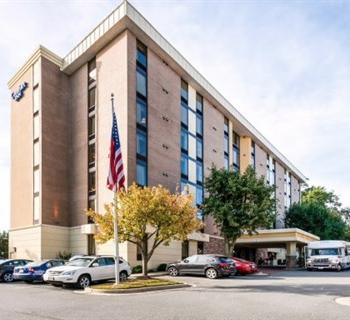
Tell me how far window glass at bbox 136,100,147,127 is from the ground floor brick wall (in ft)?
49.5

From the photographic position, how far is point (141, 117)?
36344mm

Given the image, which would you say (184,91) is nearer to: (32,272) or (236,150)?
(236,150)

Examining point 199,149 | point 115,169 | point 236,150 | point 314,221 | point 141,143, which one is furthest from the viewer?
point 314,221

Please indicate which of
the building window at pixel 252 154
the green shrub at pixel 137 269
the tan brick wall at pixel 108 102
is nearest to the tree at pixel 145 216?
the green shrub at pixel 137 269

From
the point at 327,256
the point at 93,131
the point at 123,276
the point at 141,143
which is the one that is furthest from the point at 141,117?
the point at 327,256

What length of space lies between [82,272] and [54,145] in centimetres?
1992

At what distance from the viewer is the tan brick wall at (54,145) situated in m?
37.1

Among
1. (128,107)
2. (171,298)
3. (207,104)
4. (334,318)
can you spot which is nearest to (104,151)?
(128,107)

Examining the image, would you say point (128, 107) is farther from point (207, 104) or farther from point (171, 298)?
point (171, 298)

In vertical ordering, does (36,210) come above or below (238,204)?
below

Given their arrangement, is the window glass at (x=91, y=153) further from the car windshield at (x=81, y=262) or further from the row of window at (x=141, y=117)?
the car windshield at (x=81, y=262)

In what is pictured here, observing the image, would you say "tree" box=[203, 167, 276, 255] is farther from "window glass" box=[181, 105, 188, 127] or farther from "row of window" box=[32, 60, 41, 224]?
"row of window" box=[32, 60, 41, 224]

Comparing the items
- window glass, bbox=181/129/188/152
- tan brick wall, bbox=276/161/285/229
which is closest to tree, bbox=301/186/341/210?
tan brick wall, bbox=276/161/285/229

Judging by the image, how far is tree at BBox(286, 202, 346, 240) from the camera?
63.4 meters
